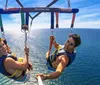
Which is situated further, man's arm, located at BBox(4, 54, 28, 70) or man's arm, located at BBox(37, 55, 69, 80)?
man's arm, located at BBox(4, 54, 28, 70)

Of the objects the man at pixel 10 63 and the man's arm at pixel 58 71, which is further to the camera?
the man at pixel 10 63

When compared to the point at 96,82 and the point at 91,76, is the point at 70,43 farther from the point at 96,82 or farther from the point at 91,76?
the point at 91,76

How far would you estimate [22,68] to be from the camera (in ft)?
31.0

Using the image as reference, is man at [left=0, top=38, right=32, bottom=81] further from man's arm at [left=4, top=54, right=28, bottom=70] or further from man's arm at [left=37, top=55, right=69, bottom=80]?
man's arm at [left=37, top=55, right=69, bottom=80]

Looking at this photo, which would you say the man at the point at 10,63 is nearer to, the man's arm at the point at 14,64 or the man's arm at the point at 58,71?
the man's arm at the point at 14,64

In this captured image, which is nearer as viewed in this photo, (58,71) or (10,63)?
(58,71)

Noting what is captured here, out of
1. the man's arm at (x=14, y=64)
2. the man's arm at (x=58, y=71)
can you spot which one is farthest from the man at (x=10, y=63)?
the man's arm at (x=58, y=71)

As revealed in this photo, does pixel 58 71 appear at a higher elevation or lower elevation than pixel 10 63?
lower

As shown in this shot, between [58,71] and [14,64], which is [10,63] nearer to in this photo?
[14,64]

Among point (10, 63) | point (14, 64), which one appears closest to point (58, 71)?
point (14, 64)

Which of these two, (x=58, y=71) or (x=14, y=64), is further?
(x=14, y=64)

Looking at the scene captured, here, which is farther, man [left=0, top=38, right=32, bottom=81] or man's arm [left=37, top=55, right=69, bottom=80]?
man [left=0, top=38, right=32, bottom=81]

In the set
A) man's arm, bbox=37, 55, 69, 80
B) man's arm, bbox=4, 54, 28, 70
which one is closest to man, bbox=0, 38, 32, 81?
man's arm, bbox=4, 54, 28, 70

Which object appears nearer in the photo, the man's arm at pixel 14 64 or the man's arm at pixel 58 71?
the man's arm at pixel 58 71
